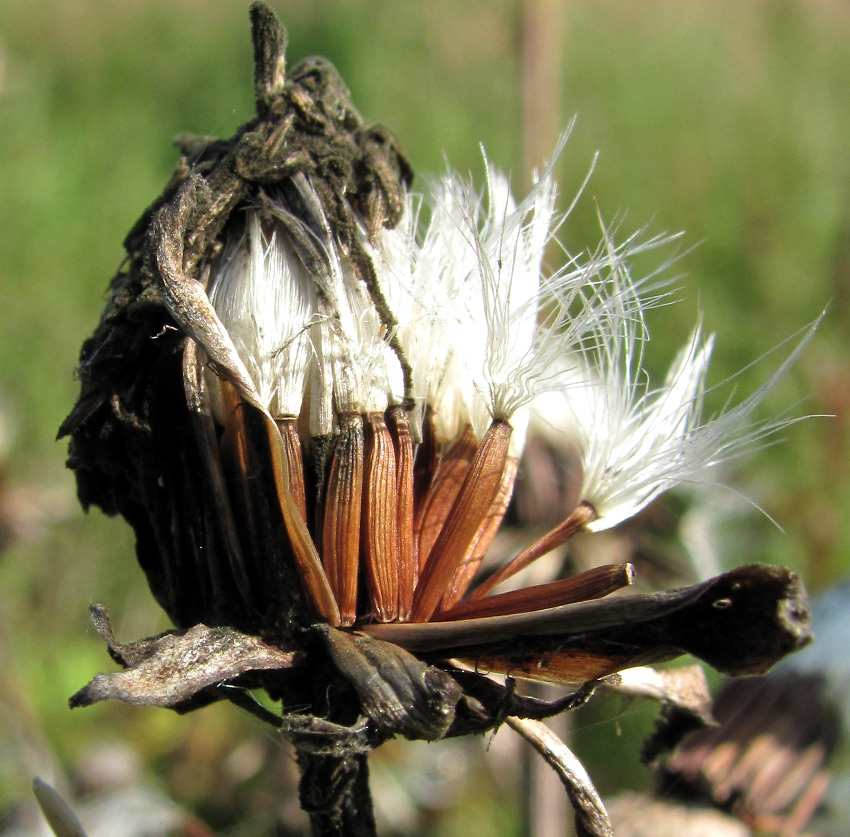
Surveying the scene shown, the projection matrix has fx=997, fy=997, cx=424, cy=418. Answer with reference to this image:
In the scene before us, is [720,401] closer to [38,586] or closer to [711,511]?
[711,511]

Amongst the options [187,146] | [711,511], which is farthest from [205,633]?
[711,511]

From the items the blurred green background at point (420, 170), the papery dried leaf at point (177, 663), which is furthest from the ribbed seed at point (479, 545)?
the blurred green background at point (420, 170)

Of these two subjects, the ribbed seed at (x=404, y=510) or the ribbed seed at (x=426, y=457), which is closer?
the ribbed seed at (x=404, y=510)

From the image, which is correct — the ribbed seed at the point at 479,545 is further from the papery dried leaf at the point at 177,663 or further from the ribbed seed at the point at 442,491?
the papery dried leaf at the point at 177,663

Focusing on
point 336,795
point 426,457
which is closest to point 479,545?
point 426,457

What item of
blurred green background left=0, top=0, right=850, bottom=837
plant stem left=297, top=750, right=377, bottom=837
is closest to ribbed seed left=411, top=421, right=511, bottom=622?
plant stem left=297, top=750, right=377, bottom=837

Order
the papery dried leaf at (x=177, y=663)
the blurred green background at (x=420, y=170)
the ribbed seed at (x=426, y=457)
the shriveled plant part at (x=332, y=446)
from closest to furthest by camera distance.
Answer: the papery dried leaf at (x=177, y=663)
the shriveled plant part at (x=332, y=446)
the ribbed seed at (x=426, y=457)
the blurred green background at (x=420, y=170)

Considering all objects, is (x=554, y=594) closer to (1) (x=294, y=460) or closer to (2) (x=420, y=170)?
(1) (x=294, y=460)
